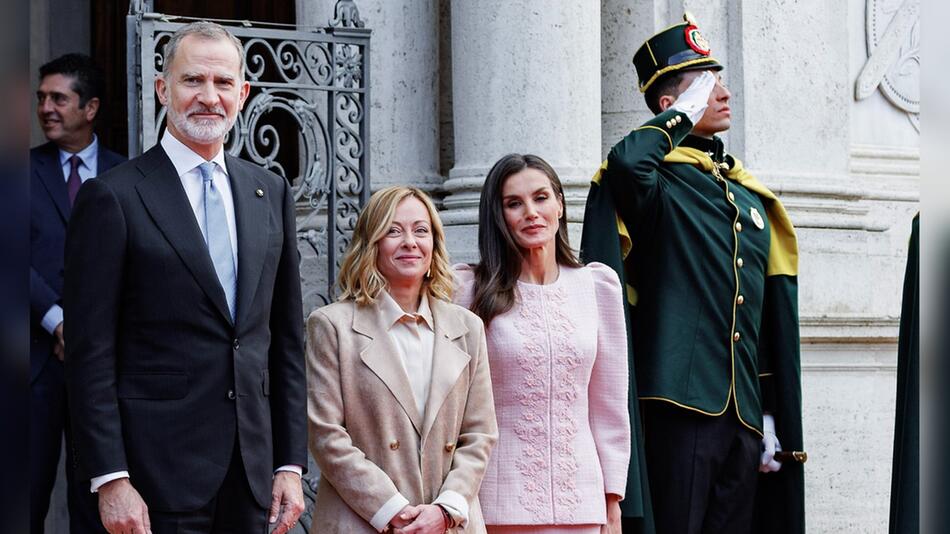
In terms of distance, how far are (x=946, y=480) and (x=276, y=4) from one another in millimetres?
6656

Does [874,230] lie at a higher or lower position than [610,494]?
higher

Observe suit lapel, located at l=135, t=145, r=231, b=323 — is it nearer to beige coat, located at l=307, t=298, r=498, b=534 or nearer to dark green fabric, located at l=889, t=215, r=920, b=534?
beige coat, located at l=307, t=298, r=498, b=534

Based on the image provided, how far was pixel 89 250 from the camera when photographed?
2568 mm

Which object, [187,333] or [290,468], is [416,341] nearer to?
[290,468]

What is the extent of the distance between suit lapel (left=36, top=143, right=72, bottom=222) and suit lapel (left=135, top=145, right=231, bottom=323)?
63.4 inches

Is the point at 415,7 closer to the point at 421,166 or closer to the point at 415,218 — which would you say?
the point at 421,166

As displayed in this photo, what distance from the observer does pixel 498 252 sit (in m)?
3.57

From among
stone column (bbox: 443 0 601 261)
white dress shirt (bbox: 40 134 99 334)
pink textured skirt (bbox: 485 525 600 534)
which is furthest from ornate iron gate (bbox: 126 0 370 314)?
pink textured skirt (bbox: 485 525 600 534)

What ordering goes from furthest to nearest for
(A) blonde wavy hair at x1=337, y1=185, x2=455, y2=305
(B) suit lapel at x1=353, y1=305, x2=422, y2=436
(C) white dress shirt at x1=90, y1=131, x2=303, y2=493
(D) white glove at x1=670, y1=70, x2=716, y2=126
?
(D) white glove at x1=670, y1=70, x2=716, y2=126
(A) blonde wavy hair at x1=337, y1=185, x2=455, y2=305
(B) suit lapel at x1=353, y1=305, x2=422, y2=436
(C) white dress shirt at x1=90, y1=131, x2=303, y2=493

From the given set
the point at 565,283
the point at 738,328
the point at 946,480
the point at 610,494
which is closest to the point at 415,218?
the point at 565,283

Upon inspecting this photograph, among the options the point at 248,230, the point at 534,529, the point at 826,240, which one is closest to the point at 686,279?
the point at 534,529

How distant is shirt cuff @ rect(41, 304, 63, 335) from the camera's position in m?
3.98

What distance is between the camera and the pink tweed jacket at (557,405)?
3387 millimetres

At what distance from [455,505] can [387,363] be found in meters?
0.39
